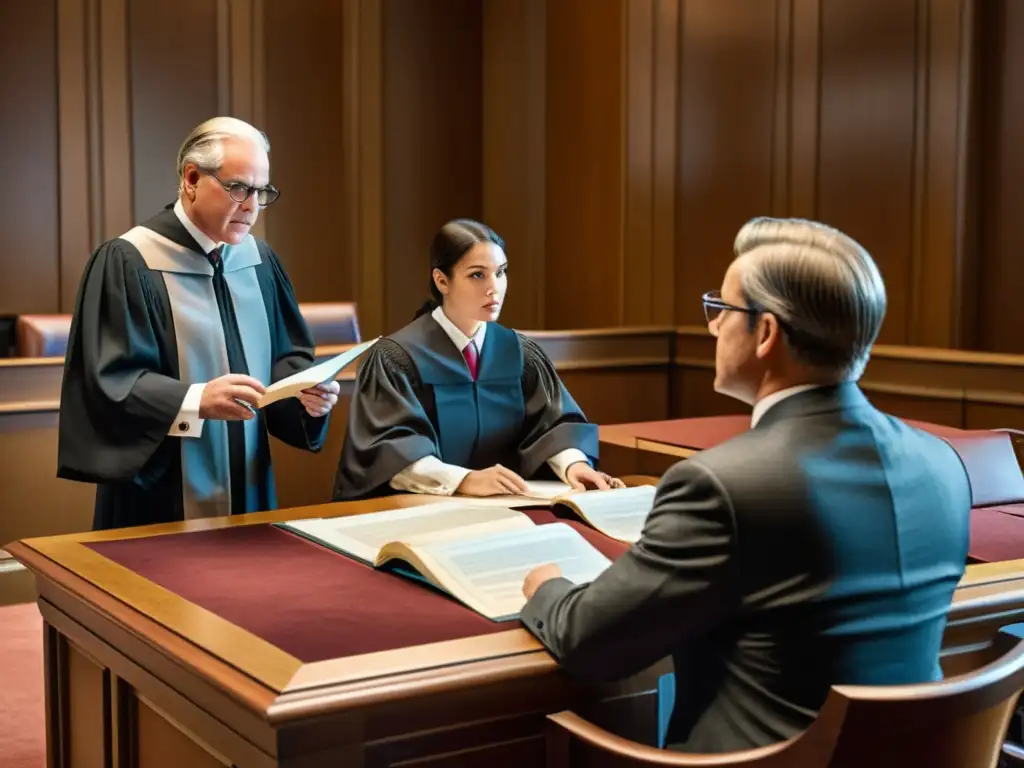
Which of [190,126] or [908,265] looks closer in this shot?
[908,265]

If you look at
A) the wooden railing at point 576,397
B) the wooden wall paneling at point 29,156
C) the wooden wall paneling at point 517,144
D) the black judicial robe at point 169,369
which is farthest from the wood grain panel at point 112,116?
the black judicial robe at point 169,369

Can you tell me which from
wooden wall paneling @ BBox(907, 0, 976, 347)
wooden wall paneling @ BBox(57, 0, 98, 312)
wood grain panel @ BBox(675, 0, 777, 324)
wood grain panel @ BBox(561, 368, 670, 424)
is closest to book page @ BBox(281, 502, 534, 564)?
wood grain panel @ BBox(561, 368, 670, 424)

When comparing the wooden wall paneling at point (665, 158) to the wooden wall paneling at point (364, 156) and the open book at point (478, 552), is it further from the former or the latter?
the open book at point (478, 552)

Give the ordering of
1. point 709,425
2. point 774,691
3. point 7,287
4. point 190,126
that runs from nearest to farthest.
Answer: point 774,691 → point 709,425 → point 7,287 → point 190,126

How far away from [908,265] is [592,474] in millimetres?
3805

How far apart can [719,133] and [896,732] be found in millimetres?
6373

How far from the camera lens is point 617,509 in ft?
8.95

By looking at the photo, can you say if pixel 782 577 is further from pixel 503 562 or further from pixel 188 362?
pixel 188 362

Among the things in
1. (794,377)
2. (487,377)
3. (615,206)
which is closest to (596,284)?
(615,206)

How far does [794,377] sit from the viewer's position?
1.75m

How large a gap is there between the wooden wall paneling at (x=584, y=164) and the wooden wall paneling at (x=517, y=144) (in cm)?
7

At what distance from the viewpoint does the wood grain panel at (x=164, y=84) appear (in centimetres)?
768

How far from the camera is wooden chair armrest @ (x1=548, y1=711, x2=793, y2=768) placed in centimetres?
155

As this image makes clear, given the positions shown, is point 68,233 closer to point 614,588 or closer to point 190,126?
point 190,126
